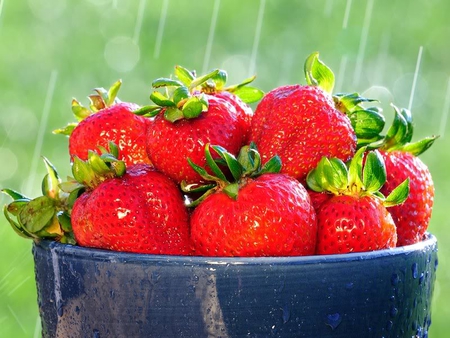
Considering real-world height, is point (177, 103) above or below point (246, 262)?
above

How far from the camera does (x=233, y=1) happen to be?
446 cm

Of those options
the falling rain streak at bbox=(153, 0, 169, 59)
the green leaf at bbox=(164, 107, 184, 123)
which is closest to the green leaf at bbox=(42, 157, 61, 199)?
the green leaf at bbox=(164, 107, 184, 123)

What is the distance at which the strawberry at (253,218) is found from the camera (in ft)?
3.68

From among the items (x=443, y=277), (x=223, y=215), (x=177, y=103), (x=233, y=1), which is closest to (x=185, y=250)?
(x=223, y=215)

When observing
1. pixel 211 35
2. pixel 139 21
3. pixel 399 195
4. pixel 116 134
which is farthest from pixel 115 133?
pixel 139 21

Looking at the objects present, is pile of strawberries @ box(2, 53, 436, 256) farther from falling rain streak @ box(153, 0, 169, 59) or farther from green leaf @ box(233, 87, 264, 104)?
falling rain streak @ box(153, 0, 169, 59)

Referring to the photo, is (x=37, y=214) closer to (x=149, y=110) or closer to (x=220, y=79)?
(x=149, y=110)

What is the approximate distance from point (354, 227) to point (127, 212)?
0.32m

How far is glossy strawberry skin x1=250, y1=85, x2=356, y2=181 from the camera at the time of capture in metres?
1.27

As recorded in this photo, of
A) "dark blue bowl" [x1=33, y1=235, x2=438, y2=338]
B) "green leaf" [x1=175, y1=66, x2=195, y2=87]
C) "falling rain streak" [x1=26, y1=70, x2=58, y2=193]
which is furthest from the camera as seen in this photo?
"falling rain streak" [x1=26, y1=70, x2=58, y2=193]

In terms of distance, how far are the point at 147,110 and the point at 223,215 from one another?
0.24 metres

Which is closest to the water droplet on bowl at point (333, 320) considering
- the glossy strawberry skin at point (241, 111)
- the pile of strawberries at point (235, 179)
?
the pile of strawberries at point (235, 179)

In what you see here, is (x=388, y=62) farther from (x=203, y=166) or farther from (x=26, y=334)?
(x=203, y=166)

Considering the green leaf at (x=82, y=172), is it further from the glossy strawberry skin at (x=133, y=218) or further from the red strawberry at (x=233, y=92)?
the red strawberry at (x=233, y=92)
